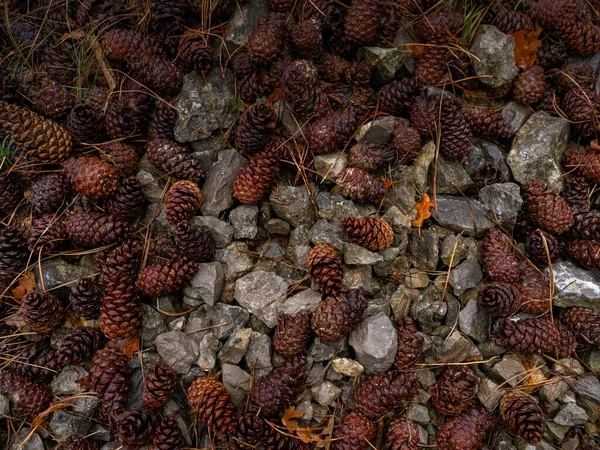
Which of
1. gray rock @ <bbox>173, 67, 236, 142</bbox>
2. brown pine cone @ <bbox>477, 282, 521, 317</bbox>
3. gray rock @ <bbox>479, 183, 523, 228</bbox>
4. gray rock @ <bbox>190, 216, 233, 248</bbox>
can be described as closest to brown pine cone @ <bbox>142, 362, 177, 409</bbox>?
gray rock @ <bbox>190, 216, 233, 248</bbox>

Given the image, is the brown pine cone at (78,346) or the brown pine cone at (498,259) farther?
the brown pine cone at (498,259)

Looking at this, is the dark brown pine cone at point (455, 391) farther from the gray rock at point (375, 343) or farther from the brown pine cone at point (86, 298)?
the brown pine cone at point (86, 298)

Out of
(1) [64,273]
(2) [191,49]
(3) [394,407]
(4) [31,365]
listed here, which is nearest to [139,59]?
(2) [191,49]

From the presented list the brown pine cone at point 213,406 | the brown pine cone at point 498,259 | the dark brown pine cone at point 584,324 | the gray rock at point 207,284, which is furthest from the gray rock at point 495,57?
the brown pine cone at point 213,406

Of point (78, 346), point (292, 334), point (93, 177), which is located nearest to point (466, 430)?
point (292, 334)

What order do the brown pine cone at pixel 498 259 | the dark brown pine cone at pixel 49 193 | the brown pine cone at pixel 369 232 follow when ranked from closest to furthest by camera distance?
the brown pine cone at pixel 369 232
the brown pine cone at pixel 498 259
the dark brown pine cone at pixel 49 193

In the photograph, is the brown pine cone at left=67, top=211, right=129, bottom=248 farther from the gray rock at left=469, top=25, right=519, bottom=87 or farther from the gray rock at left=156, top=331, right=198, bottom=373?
the gray rock at left=469, top=25, right=519, bottom=87
